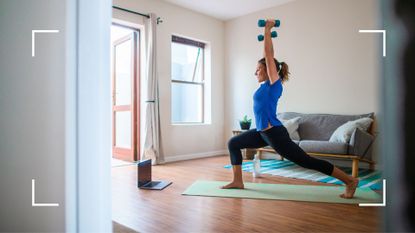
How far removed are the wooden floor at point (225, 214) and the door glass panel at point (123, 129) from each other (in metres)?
2.01

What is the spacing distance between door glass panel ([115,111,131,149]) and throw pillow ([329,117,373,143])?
120 inches

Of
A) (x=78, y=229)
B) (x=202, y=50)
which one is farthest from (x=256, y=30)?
(x=78, y=229)

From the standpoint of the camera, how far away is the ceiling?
464 centimetres

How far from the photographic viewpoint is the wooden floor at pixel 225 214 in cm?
173

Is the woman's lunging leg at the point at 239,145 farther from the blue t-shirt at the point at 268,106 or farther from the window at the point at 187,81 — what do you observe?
the window at the point at 187,81

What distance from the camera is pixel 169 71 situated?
4645 mm

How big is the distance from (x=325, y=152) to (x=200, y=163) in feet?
5.84

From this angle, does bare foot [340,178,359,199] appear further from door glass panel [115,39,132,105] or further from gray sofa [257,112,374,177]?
door glass panel [115,39,132,105]

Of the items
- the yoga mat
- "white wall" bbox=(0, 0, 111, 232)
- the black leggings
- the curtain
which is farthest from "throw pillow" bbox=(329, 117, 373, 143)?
"white wall" bbox=(0, 0, 111, 232)

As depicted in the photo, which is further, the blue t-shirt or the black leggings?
the blue t-shirt

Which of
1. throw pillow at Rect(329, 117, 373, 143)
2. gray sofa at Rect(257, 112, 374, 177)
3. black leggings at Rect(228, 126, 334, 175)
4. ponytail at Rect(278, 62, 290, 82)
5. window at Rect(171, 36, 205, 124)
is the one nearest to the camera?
black leggings at Rect(228, 126, 334, 175)

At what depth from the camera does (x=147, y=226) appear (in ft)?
5.75

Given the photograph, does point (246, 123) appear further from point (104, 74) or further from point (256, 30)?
point (104, 74)

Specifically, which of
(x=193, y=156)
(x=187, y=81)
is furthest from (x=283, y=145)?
(x=187, y=81)
